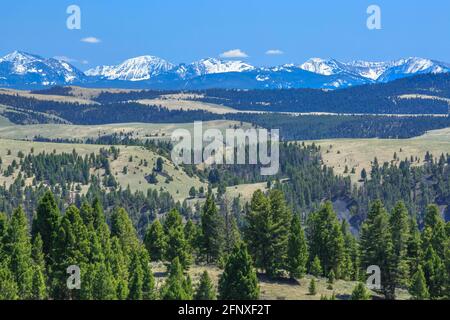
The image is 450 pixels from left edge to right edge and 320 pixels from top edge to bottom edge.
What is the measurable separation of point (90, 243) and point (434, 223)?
60.3 meters

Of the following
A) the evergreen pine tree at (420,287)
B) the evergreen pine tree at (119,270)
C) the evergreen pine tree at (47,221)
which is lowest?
the evergreen pine tree at (420,287)

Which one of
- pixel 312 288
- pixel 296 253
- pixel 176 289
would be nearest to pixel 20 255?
pixel 176 289

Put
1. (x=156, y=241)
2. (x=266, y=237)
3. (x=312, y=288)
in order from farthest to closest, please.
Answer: (x=156, y=241) → (x=266, y=237) → (x=312, y=288)

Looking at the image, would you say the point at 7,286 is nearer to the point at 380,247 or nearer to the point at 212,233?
the point at 212,233

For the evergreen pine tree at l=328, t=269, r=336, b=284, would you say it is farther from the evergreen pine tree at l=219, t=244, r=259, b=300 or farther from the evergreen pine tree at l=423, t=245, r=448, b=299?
the evergreen pine tree at l=219, t=244, r=259, b=300

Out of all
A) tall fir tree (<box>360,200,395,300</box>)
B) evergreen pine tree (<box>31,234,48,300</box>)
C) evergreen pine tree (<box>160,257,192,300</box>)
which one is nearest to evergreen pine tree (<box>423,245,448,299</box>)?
tall fir tree (<box>360,200,395,300</box>)

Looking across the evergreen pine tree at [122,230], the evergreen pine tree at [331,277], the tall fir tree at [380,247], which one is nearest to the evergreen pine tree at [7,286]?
the evergreen pine tree at [122,230]

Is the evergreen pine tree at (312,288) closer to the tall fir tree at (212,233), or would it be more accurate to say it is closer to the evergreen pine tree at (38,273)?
the tall fir tree at (212,233)

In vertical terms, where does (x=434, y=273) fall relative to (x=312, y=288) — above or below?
above

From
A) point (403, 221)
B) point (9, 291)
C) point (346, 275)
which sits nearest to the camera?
point (9, 291)

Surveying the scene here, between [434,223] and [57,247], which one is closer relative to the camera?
[57,247]
